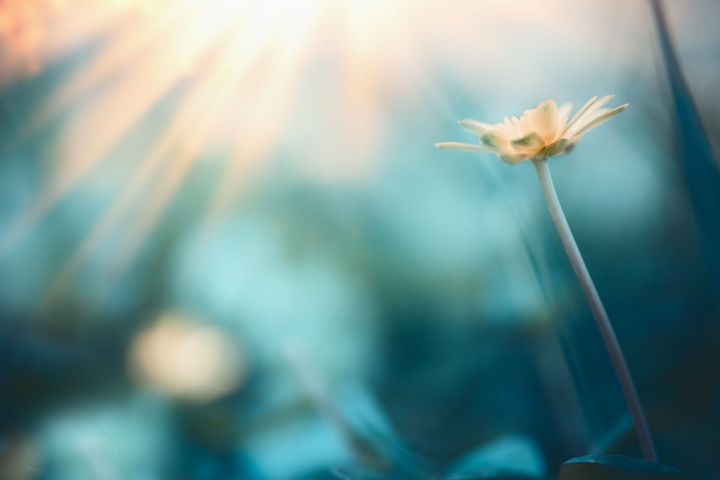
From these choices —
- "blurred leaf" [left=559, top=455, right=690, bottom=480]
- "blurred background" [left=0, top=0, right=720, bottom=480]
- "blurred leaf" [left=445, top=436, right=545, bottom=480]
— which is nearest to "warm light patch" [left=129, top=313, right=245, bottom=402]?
"blurred background" [left=0, top=0, right=720, bottom=480]

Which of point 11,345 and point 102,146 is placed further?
point 102,146

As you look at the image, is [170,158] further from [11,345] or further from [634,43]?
[634,43]

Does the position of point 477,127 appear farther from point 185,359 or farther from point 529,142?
point 185,359

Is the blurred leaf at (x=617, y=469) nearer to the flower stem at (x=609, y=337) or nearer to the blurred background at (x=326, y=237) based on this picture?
the flower stem at (x=609, y=337)

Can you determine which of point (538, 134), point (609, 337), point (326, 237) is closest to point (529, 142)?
point (538, 134)

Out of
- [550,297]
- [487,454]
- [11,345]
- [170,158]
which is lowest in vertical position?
[487,454]

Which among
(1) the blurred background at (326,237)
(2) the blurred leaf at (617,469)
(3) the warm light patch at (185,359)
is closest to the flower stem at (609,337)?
(2) the blurred leaf at (617,469)

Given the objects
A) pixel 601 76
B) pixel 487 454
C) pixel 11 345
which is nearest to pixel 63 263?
pixel 11 345
